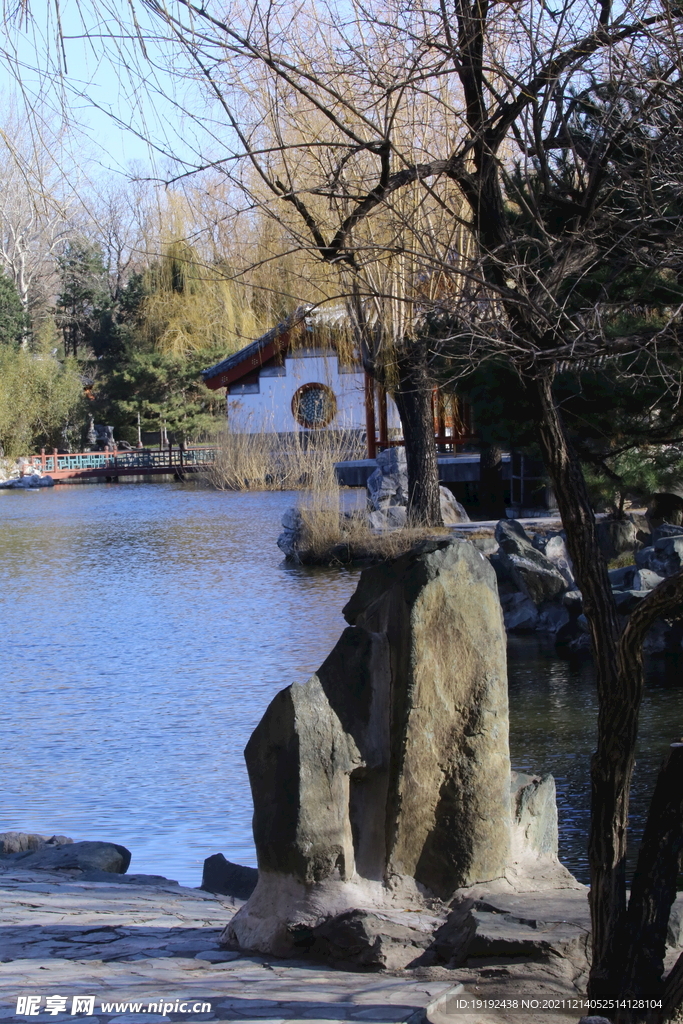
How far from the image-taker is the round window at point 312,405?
97.8 ft

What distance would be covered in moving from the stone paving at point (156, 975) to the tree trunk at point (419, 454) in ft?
36.8

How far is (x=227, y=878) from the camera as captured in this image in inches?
195

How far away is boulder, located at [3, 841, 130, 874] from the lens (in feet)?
16.6

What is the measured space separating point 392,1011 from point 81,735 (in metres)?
5.55

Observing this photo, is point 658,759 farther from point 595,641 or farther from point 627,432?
point 595,641

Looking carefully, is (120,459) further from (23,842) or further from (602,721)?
(602,721)

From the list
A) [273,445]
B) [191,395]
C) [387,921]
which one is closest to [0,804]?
[387,921]

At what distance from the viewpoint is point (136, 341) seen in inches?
1480

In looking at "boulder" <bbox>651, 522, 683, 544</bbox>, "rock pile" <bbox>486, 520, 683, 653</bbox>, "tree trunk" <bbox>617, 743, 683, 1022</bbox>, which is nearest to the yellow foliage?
"rock pile" <bbox>486, 520, 683, 653</bbox>

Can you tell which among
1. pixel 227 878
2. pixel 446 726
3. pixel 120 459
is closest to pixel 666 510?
pixel 227 878

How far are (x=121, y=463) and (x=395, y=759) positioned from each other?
3200 cm

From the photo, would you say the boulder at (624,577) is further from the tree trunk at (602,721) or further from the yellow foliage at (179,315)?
the yellow foliage at (179,315)

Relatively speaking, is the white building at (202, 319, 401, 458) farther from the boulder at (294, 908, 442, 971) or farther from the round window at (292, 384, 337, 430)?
the boulder at (294, 908, 442, 971)

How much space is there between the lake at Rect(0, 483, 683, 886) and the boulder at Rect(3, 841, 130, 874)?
331 millimetres
